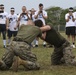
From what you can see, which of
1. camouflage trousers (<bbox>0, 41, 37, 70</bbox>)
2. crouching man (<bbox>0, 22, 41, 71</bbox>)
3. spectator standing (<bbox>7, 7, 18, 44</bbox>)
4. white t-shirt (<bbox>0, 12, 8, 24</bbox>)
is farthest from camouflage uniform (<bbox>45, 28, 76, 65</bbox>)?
spectator standing (<bbox>7, 7, 18, 44</bbox>)

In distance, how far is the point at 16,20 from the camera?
16.3 metres

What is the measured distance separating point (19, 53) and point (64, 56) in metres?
1.50

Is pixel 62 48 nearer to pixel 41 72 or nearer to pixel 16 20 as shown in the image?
pixel 41 72

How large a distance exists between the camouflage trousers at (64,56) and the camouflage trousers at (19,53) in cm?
107

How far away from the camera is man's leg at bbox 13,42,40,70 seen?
8.00 metres

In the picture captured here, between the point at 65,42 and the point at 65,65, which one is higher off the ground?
the point at 65,42

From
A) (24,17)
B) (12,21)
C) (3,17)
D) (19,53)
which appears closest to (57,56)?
(19,53)

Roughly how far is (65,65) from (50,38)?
951 millimetres

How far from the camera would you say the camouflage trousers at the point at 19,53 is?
8013 mm

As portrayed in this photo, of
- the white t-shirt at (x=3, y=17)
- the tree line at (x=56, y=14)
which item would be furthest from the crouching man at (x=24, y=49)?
the tree line at (x=56, y=14)

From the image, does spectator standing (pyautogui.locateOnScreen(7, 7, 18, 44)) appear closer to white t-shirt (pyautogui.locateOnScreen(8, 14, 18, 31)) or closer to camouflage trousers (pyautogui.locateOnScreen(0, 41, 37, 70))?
white t-shirt (pyautogui.locateOnScreen(8, 14, 18, 31))

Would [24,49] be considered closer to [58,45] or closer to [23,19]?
[58,45]

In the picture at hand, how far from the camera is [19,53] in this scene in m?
8.05

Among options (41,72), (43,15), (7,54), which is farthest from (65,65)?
(43,15)
